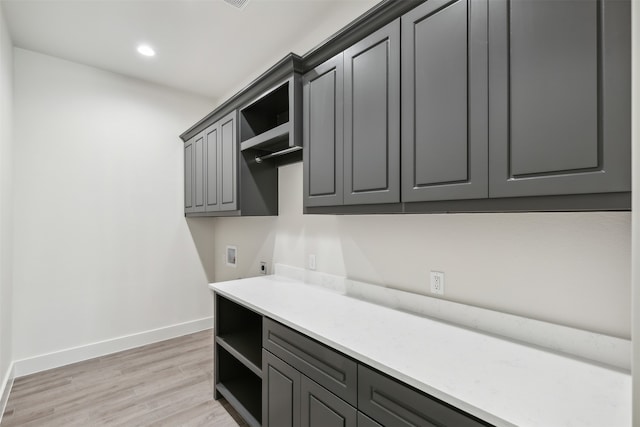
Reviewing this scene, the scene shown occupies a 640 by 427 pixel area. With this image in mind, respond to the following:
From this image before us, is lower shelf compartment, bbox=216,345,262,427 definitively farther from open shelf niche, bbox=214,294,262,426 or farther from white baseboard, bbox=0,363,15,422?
white baseboard, bbox=0,363,15,422

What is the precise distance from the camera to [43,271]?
9.31 ft

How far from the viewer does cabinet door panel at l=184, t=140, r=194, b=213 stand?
3.48 meters

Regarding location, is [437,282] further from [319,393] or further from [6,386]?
[6,386]

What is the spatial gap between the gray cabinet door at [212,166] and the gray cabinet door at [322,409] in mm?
1991

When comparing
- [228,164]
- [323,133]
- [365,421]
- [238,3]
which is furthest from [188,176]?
[365,421]

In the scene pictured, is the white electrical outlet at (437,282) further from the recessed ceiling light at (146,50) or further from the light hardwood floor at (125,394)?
the recessed ceiling light at (146,50)

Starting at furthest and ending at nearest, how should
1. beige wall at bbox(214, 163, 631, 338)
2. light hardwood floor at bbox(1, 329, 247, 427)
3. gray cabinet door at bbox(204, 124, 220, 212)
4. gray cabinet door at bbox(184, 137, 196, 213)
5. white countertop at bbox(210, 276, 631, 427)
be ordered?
gray cabinet door at bbox(184, 137, 196, 213) < gray cabinet door at bbox(204, 124, 220, 212) < light hardwood floor at bbox(1, 329, 247, 427) < beige wall at bbox(214, 163, 631, 338) < white countertop at bbox(210, 276, 631, 427)

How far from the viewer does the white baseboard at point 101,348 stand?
9.07ft

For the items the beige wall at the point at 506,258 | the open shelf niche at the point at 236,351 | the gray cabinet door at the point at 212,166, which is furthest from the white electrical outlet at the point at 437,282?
the gray cabinet door at the point at 212,166

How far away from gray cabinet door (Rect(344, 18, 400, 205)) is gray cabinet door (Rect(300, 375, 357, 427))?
3.05 feet

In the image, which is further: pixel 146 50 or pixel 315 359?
pixel 146 50

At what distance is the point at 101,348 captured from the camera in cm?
311

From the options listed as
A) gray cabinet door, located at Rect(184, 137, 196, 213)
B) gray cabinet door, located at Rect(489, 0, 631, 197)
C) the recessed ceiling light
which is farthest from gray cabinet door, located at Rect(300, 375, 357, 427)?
the recessed ceiling light

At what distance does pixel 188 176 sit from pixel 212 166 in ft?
2.32
